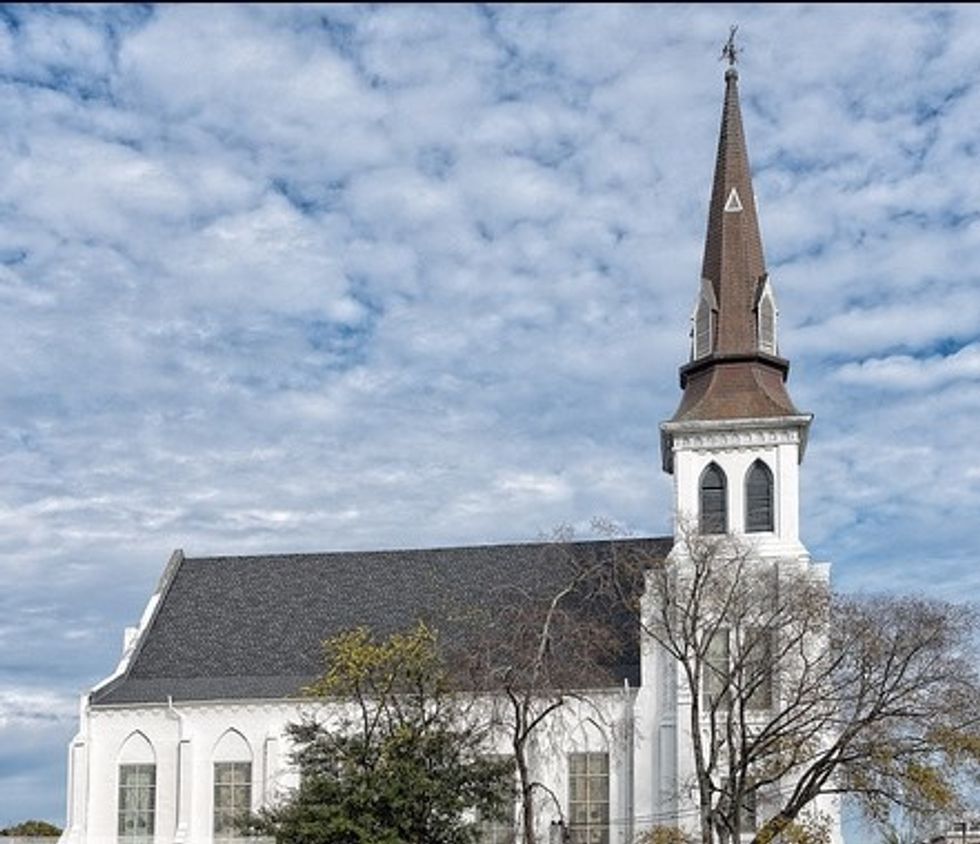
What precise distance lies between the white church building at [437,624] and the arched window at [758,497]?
1.9 inches

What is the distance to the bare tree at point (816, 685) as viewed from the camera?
4094 centimetres

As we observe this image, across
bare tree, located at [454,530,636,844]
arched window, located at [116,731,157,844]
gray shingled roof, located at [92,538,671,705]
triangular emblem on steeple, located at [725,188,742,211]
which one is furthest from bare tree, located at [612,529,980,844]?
arched window, located at [116,731,157,844]

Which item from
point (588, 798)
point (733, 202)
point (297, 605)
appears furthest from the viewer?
point (297, 605)

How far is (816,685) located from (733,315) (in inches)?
688

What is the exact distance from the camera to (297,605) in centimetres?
5991

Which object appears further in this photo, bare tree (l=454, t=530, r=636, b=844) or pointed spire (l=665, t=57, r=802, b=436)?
pointed spire (l=665, t=57, r=802, b=436)

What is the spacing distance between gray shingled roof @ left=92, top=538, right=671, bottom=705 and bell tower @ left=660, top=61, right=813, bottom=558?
10.8 ft

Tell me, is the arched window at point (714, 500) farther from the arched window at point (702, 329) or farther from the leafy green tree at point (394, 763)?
the leafy green tree at point (394, 763)

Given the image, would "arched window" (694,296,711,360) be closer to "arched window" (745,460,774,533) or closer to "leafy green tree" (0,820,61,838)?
"arched window" (745,460,774,533)

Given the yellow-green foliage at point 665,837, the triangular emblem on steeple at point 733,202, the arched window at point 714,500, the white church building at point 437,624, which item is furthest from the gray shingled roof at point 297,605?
the triangular emblem on steeple at point 733,202

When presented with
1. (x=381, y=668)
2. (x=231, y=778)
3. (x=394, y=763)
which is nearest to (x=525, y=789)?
(x=394, y=763)

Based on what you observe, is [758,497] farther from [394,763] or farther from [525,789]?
[394,763]

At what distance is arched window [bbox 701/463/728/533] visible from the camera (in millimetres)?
54031

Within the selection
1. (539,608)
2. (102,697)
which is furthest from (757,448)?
(102,697)
